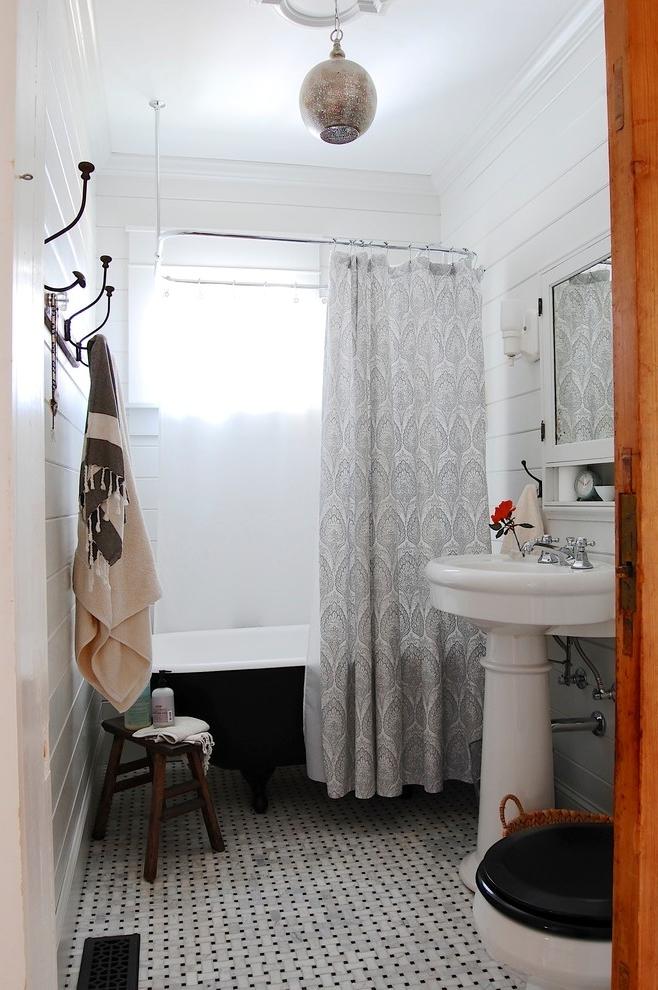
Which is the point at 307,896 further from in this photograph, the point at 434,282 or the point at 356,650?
the point at 434,282

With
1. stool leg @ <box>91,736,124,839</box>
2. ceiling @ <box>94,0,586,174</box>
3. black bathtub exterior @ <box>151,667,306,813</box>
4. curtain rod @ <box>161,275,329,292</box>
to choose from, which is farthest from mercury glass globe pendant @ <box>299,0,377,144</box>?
stool leg @ <box>91,736,124,839</box>

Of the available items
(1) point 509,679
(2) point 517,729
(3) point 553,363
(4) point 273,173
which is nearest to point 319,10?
(4) point 273,173

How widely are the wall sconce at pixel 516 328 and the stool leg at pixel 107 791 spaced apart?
201 centimetres

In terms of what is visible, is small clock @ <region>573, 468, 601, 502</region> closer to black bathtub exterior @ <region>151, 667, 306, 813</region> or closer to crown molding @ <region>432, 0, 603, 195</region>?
black bathtub exterior @ <region>151, 667, 306, 813</region>

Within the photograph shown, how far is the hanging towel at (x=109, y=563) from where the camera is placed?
7.14ft

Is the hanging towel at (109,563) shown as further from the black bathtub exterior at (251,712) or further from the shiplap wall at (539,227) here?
the shiplap wall at (539,227)

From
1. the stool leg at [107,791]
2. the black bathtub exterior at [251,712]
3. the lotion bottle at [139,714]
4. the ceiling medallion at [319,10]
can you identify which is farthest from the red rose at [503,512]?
the ceiling medallion at [319,10]

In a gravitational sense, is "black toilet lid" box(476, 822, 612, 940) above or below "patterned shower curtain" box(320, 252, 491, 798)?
below

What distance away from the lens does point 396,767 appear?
2762mm

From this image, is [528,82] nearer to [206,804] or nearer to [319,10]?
[319,10]

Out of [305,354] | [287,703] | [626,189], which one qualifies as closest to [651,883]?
[626,189]

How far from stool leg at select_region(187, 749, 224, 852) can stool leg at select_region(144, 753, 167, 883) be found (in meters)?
0.12

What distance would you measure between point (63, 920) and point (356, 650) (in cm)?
124

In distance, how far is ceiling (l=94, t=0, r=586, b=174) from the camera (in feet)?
8.23
